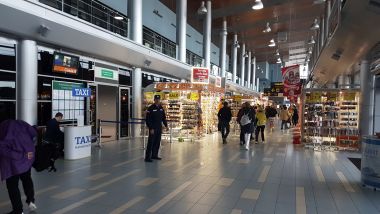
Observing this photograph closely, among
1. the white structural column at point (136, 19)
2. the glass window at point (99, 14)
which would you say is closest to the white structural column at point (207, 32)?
the white structural column at point (136, 19)

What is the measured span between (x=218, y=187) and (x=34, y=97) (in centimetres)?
579

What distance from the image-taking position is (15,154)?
4098 millimetres

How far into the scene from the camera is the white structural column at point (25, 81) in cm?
863

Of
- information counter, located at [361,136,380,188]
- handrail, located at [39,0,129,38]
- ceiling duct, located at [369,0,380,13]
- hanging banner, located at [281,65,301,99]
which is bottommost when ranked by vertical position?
information counter, located at [361,136,380,188]

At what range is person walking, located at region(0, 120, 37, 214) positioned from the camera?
13.4ft

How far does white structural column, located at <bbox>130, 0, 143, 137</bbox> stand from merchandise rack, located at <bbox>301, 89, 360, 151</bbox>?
6702mm

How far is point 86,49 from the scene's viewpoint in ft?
34.4

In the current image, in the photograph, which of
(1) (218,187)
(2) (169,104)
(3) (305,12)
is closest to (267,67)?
(3) (305,12)

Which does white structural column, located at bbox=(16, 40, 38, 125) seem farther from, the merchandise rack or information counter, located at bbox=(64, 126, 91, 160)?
the merchandise rack

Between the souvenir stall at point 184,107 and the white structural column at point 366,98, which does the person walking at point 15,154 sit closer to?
the souvenir stall at point 184,107

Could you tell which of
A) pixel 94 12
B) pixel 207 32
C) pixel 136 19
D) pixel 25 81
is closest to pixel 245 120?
pixel 136 19

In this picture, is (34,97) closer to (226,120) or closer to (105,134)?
(105,134)

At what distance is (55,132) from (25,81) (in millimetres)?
1598

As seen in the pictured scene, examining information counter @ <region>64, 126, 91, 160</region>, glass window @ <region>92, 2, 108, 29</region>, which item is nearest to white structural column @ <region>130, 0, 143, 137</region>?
glass window @ <region>92, 2, 108, 29</region>
